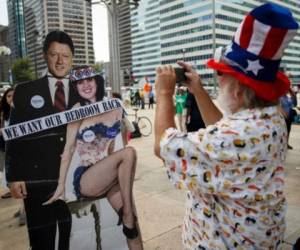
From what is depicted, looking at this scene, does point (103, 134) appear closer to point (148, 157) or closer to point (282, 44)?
point (282, 44)

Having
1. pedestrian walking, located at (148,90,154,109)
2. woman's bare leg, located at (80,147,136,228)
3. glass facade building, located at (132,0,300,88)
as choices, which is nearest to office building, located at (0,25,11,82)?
woman's bare leg, located at (80,147,136,228)

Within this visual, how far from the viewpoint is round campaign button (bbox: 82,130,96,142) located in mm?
2221

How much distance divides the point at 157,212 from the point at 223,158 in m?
3.12

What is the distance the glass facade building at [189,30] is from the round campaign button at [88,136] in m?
77.5

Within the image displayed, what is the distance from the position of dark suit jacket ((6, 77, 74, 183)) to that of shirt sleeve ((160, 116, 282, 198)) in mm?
1163

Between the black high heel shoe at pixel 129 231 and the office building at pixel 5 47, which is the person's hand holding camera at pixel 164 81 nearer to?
the black high heel shoe at pixel 129 231

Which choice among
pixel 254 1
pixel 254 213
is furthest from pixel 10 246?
pixel 254 1

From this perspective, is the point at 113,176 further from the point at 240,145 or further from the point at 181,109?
the point at 181,109

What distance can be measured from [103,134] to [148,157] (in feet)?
16.9

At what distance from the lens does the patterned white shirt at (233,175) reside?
115 centimetres

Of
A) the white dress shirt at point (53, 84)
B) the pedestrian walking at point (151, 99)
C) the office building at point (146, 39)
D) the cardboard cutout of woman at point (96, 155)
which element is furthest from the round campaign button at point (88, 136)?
the office building at point (146, 39)

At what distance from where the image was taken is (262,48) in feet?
3.80

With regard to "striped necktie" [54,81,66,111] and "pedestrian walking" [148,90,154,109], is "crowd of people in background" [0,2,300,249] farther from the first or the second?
"pedestrian walking" [148,90,154,109]

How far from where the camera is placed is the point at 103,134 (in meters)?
2.26
